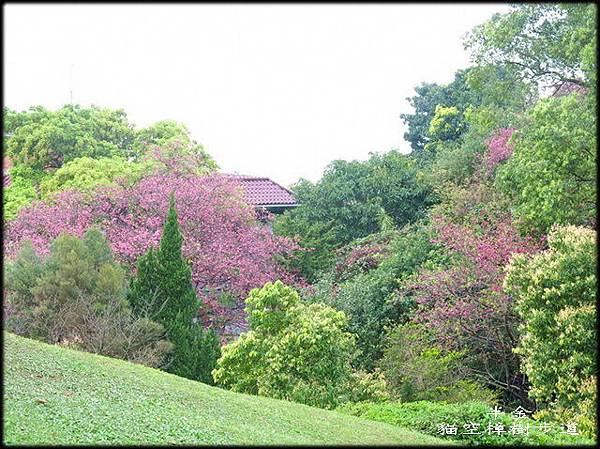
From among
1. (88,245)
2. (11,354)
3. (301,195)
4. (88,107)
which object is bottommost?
(11,354)

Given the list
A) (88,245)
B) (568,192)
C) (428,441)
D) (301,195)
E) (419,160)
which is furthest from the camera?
(419,160)

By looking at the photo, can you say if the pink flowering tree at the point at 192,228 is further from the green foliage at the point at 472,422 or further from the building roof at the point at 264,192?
the green foliage at the point at 472,422

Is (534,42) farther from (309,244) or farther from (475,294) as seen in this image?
(309,244)

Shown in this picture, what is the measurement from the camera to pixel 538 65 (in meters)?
12.2

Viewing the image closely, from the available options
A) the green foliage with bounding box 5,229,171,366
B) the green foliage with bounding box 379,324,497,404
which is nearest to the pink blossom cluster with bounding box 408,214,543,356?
the green foliage with bounding box 379,324,497,404

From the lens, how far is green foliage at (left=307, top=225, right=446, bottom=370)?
14.1 meters

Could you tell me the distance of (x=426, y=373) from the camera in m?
11.8

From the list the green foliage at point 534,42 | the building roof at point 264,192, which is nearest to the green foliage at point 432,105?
the building roof at point 264,192

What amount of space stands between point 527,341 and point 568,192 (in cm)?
227

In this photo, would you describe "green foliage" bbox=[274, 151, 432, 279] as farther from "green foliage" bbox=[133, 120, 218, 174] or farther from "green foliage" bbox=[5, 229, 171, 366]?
"green foliage" bbox=[5, 229, 171, 366]

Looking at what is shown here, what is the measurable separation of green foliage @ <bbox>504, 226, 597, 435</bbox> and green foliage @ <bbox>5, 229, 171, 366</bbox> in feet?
19.1

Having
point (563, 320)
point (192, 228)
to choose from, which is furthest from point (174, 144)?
point (563, 320)

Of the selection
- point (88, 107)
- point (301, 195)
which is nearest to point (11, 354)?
point (301, 195)

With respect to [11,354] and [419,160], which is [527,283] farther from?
[419,160]
